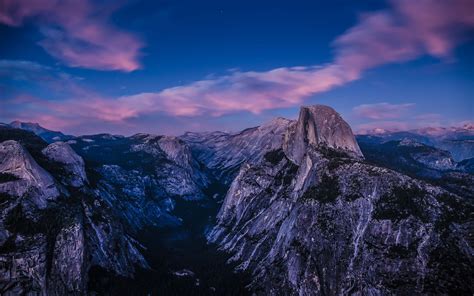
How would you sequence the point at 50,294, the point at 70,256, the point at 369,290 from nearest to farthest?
1. the point at 369,290
2. the point at 50,294
3. the point at 70,256

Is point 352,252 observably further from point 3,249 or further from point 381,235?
point 3,249

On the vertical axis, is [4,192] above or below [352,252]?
above

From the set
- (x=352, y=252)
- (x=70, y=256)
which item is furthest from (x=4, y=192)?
(x=352, y=252)

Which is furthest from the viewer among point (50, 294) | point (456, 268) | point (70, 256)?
point (70, 256)

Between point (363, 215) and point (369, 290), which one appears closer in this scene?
point (369, 290)

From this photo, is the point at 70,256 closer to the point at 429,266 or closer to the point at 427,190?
the point at 429,266

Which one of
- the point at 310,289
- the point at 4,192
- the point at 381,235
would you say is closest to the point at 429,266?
→ the point at 381,235

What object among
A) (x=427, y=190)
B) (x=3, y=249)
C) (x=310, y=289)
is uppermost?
(x=427, y=190)

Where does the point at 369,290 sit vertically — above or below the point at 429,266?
below

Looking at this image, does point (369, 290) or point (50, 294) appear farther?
point (50, 294)
